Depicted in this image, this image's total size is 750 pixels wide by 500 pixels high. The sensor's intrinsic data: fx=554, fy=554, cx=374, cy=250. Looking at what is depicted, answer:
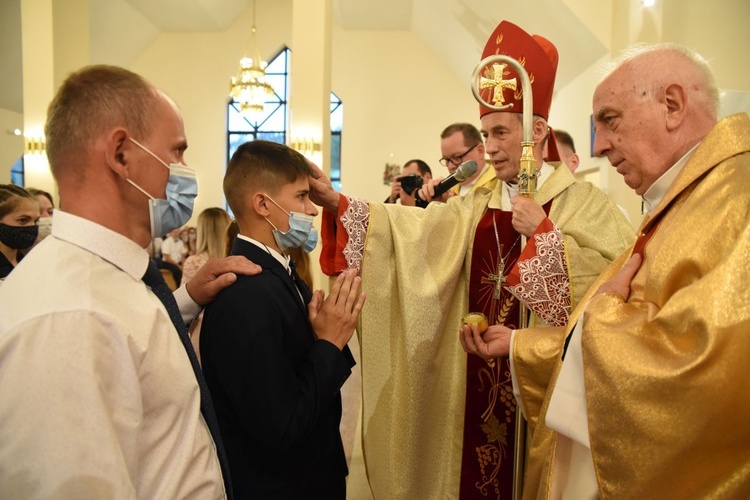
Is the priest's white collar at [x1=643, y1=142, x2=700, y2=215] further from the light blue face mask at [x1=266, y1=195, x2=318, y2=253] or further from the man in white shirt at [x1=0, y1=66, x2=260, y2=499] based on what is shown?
the man in white shirt at [x1=0, y1=66, x2=260, y2=499]

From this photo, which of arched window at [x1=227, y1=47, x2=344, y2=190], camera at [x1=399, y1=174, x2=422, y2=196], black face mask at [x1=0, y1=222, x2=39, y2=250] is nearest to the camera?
black face mask at [x1=0, y1=222, x2=39, y2=250]

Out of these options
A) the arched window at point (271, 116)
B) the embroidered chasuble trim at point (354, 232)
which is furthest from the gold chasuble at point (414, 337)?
the arched window at point (271, 116)

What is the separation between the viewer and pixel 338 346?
1.52m

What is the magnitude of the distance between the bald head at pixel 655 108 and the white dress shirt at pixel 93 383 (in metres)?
1.22

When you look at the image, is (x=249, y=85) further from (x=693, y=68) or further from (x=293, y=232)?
(x=693, y=68)

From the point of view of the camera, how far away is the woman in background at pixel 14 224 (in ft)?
7.95

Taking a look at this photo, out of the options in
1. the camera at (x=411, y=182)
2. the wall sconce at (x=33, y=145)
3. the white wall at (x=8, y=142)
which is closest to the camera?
the camera at (x=411, y=182)

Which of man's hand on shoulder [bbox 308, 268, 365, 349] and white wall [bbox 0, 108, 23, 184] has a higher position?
white wall [bbox 0, 108, 23, 184]

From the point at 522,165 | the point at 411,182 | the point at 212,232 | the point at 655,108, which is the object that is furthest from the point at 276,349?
the point at 212,232

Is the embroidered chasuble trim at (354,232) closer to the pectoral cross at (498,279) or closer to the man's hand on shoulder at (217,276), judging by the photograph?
the pectoral cross at (498,279)

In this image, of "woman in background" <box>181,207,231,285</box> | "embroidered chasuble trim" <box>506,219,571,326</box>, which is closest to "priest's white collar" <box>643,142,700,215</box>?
"embroidered chasuble trim" <box>506,219,571,326</box>

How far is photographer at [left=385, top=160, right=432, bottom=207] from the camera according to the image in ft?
11.6

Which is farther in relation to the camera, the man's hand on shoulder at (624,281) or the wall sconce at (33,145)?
the wall sconce at (33,145)

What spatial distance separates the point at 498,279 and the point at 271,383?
3.77 ft
